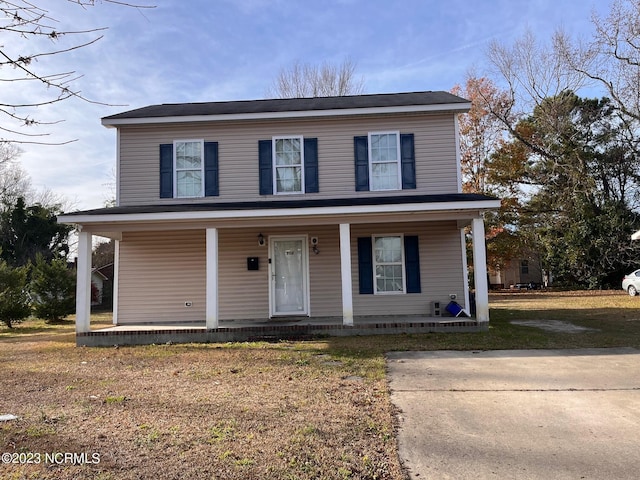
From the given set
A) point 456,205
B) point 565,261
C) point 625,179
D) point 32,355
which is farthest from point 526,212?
point 32,355

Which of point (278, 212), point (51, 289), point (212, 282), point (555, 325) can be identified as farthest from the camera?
point (51, 289)

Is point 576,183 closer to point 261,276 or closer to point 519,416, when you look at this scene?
point 261,276

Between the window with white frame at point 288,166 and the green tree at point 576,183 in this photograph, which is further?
the green tree at point 576,183

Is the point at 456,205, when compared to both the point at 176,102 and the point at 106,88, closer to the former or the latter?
the point at 106,88

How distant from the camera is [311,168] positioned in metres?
11.4

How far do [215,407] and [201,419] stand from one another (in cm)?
41

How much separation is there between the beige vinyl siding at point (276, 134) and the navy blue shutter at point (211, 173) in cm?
13

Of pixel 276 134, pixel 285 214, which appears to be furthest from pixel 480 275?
pixel 276 134

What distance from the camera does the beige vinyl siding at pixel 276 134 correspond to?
11.3 meters

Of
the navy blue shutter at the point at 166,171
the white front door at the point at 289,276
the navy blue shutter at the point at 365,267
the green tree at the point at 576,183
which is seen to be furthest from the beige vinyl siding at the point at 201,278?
the green tree at the point at 576,183

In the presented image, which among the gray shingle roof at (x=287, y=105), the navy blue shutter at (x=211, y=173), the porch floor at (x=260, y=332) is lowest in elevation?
the porch floor at (x=260, y=332)

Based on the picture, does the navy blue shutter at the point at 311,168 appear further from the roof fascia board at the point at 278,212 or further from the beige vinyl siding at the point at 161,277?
the beige vinyl siding at the point at 161,277

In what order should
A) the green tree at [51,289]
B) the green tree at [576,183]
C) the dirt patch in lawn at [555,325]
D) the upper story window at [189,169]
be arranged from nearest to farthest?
the dirt patch in lawn at [555,325] < the upper story window at [189,169] < the green tree at [51,289] < the green tree at [576,183]

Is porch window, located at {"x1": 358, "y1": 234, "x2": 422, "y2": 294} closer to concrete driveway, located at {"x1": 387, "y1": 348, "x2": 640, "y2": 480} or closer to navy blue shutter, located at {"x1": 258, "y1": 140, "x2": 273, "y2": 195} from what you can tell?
navy blue shutter, located at {"x1": 258, "y1": 140, "x2": 273, "y2": 195}
